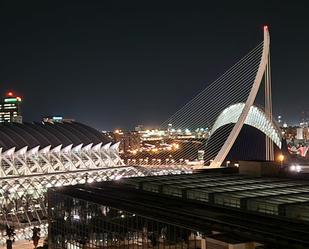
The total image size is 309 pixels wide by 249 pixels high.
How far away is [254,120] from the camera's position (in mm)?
81812

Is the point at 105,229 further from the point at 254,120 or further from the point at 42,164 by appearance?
the point at 254,120

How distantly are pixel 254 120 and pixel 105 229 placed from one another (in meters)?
56.9

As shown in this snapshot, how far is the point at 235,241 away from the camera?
20109mm

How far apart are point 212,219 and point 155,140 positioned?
478 feet

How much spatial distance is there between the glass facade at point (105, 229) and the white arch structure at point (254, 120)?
1817 inches

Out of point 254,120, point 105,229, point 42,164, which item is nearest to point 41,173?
point 42,164

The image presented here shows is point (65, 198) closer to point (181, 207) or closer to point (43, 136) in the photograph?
point (181, 207)

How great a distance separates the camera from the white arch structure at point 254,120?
78.3m

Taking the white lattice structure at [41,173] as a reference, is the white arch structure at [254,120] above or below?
above

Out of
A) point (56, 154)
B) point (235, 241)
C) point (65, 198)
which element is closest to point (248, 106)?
point (56, 154)

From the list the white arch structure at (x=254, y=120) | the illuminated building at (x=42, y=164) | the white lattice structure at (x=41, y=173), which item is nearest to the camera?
the white lattice structure at (x=41, y=173)

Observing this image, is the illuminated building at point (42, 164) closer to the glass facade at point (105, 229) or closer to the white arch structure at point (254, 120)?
the glass facade at point (105, 229)

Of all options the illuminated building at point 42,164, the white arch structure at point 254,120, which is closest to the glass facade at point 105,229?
the illuminated building at point 42,164

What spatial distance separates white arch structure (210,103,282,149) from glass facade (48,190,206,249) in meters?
46.2
